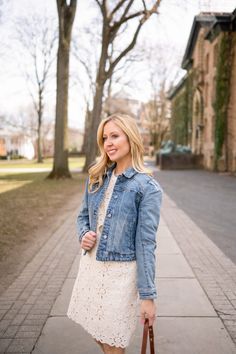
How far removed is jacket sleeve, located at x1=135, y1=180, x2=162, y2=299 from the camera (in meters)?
2.33

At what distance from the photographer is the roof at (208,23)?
25111mm

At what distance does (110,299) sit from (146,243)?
41 cm

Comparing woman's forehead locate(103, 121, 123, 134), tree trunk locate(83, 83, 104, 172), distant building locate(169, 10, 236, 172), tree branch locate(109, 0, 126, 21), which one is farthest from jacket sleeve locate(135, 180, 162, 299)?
distant building locate(169, 10, 236, 172)

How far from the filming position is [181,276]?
5293 mm

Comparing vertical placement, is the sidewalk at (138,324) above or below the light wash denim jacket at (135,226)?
below

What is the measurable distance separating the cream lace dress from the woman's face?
30 cm

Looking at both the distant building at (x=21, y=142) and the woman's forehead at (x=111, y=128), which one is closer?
the woman's forehead at (x=111, y=128)

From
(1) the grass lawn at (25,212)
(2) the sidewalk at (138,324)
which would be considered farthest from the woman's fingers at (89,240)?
(1) the grass lawn at (25,212)

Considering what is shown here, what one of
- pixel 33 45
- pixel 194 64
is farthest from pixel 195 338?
pixel 33 45

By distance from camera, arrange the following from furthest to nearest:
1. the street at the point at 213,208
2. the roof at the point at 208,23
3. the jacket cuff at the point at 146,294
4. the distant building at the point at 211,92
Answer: the distant building at the point at 211,92 < the roof at the point at 208,23 < the street at the point at 213,208 < the jacket cuff at the point at 146,294

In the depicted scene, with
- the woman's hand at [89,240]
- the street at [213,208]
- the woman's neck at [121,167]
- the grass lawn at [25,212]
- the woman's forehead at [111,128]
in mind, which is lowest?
the grass lawn at [25,212]

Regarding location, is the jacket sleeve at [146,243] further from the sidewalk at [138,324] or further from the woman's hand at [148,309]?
the sidewalk at [138,324]

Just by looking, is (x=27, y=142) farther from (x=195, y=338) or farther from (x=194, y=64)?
(x=195, y=338)

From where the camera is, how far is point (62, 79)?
19672 mm
